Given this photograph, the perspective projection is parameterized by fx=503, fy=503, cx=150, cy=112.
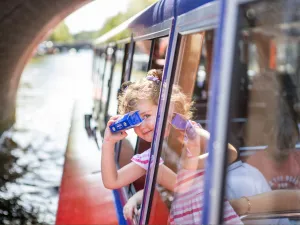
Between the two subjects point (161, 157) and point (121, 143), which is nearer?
point (161, 157)

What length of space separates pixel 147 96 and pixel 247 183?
2.27 feet

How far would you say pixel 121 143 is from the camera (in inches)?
173

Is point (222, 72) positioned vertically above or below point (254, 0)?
below

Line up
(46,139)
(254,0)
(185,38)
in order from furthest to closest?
(46,139) → (185,38) → (254,0)

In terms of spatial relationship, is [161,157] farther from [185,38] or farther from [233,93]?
[233,93]

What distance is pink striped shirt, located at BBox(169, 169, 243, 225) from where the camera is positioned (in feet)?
6.56

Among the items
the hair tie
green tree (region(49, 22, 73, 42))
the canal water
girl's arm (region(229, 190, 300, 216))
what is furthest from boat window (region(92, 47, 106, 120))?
green tree (region(49, 22, 73, 42))

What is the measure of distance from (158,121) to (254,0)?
3.65 ft

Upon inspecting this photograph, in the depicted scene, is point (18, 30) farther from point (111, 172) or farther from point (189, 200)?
point (189, 200)

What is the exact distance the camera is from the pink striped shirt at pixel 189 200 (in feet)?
6.56

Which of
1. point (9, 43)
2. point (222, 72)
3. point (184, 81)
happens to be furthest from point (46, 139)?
point (222, 72)

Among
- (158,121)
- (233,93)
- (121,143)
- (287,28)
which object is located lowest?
(121,143)

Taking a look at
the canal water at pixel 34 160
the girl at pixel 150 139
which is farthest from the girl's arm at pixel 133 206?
the canal water at pixel 34 160

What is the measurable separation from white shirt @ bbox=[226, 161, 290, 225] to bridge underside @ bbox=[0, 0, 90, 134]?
581 cm
